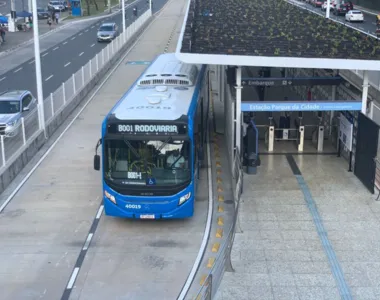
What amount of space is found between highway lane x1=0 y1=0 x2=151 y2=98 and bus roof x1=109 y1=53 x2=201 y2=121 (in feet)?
44.3

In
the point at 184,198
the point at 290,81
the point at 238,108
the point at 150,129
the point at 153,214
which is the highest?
the point at 290,81

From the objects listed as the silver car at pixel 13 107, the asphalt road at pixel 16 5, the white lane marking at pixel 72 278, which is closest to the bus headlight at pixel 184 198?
the white lane marking at pixel 72 278

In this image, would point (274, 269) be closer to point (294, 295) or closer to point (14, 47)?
point (294, 295)

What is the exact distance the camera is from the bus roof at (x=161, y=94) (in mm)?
13031

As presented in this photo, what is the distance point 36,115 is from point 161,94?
24.6 feet

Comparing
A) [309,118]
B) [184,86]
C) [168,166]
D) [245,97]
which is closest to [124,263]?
[168,166]

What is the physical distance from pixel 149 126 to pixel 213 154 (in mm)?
6618

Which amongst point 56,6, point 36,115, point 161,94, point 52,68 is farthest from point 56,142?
point 56,6

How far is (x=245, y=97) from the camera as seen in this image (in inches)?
999

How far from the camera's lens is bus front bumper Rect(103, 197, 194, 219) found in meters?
12.9

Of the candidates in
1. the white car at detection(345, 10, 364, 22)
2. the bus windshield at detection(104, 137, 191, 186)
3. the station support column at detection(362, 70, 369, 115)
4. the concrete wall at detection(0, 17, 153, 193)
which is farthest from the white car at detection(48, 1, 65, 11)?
the bus windshield at detection(104, 137, 191, 186)

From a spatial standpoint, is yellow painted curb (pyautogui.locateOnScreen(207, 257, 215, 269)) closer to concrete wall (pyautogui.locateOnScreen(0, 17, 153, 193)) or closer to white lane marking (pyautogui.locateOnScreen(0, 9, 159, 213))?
white lane marking (pyautogui.locateOnScreen(0, 9, 159, 213))

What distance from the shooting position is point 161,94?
14578mm

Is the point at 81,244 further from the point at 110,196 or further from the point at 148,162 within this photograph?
the point at 148,162
